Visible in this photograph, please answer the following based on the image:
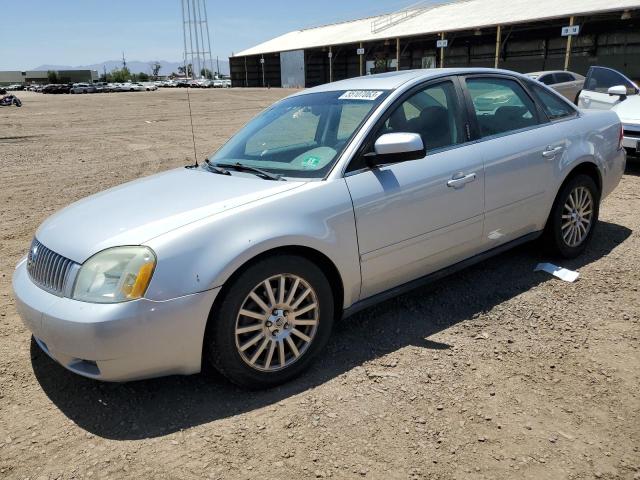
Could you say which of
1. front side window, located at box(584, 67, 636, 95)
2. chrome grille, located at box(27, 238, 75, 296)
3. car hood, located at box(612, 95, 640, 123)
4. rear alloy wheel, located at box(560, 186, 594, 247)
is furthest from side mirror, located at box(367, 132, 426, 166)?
front side window, located at box(584, 67, 636, 95)

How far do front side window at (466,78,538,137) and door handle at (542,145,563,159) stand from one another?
0.24 metres

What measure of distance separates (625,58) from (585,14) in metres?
8.65

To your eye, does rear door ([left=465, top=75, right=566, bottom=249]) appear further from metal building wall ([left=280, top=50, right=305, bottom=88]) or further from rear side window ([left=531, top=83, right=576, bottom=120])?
metal building wall ([left=280, top=50, right=305, bottom=88])

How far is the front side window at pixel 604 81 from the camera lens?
895cm

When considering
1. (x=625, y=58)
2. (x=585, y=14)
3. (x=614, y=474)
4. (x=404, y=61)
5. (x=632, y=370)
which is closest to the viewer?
(x=614, y=474)

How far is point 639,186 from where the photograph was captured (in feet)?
23.9

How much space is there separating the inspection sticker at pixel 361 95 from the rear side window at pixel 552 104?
1708 mm

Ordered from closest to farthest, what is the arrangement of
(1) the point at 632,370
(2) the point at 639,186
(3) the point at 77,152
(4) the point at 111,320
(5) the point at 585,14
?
1. (4) the point at 111,320
2. (1) the point at 632,370
3. (2) the point at 639,186
4. (3) the point at 77,152
5. (5) the point at 585,14

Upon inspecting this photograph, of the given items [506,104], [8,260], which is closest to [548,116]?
[506,104]

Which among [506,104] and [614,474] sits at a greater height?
[506,104]

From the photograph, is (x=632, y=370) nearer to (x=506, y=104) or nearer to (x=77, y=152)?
(x=506, y=104)

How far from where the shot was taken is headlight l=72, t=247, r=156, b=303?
2.49 meters

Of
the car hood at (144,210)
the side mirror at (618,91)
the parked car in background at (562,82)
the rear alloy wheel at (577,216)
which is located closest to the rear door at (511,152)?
the rear alloy wheel at (577,216)

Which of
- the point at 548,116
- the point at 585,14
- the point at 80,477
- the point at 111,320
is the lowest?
the point at 80,477
